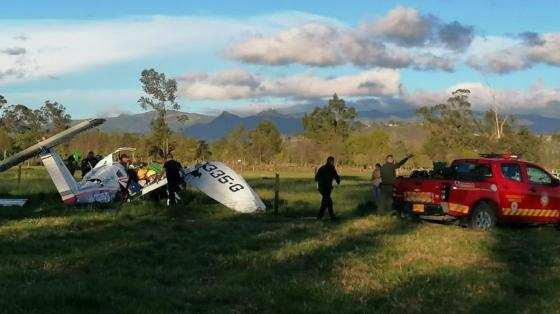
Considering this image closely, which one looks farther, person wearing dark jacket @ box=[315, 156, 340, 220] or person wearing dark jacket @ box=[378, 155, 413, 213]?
person wearing dark jacket @ box=[378, 155, 413, 213]

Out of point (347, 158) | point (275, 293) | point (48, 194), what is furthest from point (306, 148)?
point (275, 293)

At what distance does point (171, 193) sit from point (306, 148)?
7825 cm

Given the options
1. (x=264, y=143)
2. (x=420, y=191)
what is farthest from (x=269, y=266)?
(x=264, y=143)

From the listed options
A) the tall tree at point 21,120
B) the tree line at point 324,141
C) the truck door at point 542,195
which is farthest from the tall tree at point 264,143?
the truck door at point 542,195

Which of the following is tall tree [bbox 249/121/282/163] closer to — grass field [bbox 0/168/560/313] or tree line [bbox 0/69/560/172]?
tree line [bbox 0/69/560/172]

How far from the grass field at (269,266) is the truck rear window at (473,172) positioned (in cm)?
127

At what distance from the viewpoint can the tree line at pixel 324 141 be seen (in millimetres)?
86269

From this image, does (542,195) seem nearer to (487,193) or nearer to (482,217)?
(487,193)

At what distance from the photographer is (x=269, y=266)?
1036cm

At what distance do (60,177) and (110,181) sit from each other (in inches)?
60.2

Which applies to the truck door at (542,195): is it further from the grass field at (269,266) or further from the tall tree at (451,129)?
the tall tree at (451,129)

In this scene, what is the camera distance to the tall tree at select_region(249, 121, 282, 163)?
10025 centimetres

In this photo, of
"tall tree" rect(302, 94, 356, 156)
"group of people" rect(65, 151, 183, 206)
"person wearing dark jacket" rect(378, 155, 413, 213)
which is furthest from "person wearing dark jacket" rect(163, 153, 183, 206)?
"tall tree" rect(302, 94, 356, 156)

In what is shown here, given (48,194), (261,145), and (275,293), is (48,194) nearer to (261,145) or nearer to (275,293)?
(275,293)
